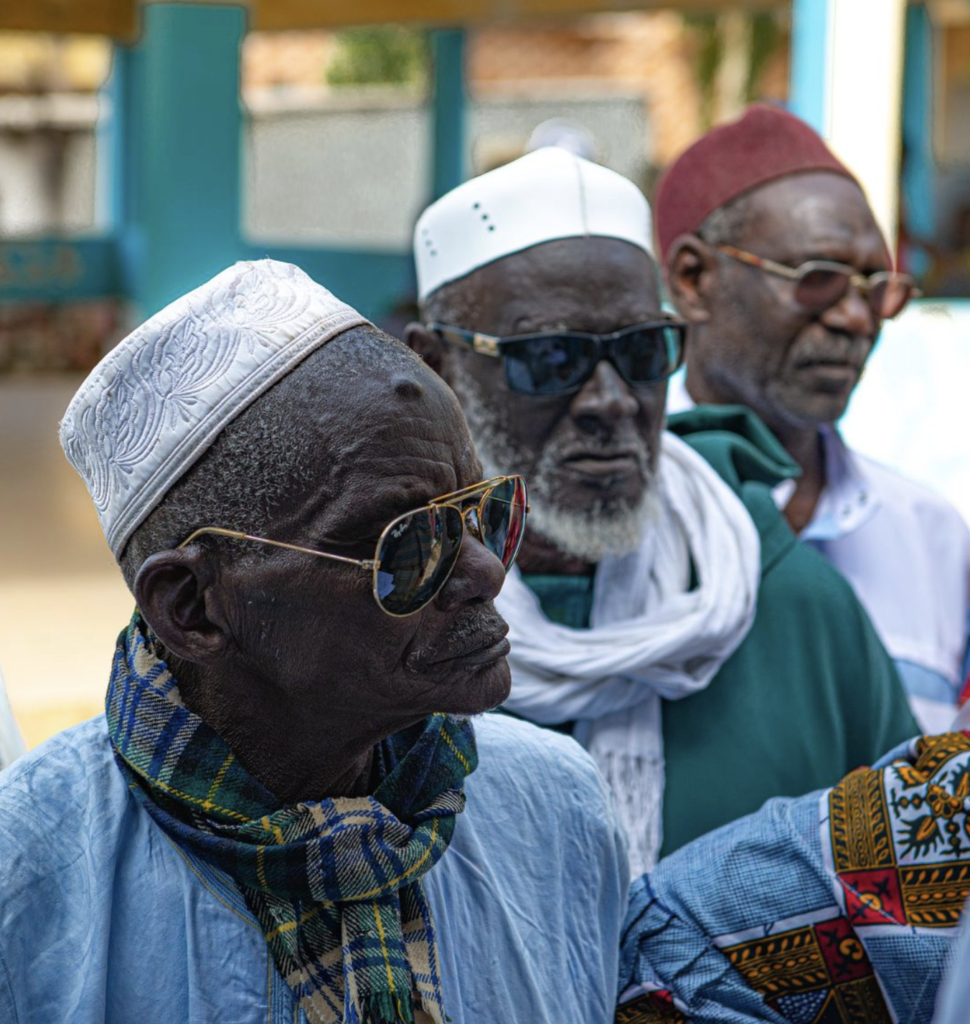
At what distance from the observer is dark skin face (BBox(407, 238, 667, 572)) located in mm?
2646

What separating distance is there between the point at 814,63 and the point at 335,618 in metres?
5.19

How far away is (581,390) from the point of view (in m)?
2.64

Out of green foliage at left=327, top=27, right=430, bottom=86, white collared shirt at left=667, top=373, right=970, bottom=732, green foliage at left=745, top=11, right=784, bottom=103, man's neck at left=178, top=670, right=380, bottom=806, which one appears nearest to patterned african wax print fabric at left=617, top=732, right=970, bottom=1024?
man's neck at left=178, top=670, right=380, bottom=806

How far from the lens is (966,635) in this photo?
11.3ft

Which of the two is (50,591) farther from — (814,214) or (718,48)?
(718,48)

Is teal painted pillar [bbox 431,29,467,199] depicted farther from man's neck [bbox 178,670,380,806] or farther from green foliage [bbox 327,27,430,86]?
green foliage [bbox 327,27,430,86]

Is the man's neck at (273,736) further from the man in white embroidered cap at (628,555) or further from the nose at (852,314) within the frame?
the nose at (852,314)

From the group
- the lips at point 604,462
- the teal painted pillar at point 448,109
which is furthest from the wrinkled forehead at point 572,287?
the teal painted pillar at point 448,109

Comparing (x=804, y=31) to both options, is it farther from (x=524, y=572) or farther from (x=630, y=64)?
(x=630, y=64)

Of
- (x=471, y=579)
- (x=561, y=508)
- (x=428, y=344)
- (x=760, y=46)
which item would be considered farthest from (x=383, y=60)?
(x=471, y=579)

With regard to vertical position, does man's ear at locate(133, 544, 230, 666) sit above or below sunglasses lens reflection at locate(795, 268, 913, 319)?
below

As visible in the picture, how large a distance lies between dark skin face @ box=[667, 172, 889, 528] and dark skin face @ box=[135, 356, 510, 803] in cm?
189

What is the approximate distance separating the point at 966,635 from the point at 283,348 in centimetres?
222

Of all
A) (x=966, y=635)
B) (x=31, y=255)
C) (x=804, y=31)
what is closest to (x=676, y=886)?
(x=966, y=635)
